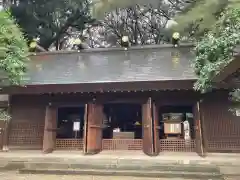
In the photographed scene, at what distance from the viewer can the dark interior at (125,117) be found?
38.2 ft

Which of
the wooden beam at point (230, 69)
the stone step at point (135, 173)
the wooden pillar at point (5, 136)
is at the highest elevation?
the wooden beam at point (230, 69)

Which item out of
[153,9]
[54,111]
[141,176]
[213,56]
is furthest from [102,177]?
[153,9]

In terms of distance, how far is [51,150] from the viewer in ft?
28.9

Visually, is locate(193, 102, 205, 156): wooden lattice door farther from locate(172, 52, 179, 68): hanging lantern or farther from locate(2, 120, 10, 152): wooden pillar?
locate(2, 120, 10, 152): wooden pillar

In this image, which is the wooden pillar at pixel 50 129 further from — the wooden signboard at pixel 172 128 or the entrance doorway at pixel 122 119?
the wooden signboard at pixel 172 128

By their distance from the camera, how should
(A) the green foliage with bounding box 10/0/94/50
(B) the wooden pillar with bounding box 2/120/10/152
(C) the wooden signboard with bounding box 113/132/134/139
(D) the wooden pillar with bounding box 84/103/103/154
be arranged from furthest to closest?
(A) the green foliage with bounding box 10/0/94/50
(C) the wooden signboard with bounding box 113/132/134/139
(B) the wooden pillar with bounding box 2/120/10/152
(D) the wooden pillar with bounding box 84/103/103/154

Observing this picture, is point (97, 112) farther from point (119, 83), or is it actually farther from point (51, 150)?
point (51, 150)

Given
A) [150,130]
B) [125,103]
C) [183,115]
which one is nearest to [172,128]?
[183,115]

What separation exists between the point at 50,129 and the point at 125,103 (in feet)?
8.37

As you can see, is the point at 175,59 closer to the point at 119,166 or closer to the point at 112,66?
the point at 112,66

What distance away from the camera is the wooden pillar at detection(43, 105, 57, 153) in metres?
8.54

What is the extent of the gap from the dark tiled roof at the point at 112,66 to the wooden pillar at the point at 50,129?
3.24 ft

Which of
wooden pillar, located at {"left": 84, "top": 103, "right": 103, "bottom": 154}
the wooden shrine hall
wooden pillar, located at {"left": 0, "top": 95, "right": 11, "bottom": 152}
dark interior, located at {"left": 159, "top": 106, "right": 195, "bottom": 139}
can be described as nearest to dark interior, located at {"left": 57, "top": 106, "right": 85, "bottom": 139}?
the wooden shrine hall

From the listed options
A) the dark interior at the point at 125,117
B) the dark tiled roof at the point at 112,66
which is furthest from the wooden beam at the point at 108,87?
the dark interior at the point at 125,117
